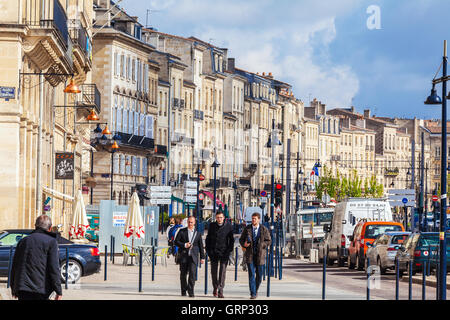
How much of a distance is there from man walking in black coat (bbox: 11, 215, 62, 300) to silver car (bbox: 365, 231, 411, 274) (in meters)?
24.0

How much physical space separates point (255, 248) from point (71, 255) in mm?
6191

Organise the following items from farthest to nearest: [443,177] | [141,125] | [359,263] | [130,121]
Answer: [141,125]
[130,121]
[359,263]
[443,177]

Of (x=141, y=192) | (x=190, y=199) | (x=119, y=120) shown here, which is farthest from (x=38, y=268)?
(x=141, y=192)

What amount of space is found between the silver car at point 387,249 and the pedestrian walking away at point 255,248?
45.3 ft

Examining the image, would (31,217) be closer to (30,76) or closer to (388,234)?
(30,76)

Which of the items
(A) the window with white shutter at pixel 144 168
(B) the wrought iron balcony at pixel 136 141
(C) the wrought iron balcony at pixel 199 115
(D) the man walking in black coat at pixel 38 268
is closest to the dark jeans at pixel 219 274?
(D) the man walking in black coat at pixel 38 268

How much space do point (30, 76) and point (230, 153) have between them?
89404 mm

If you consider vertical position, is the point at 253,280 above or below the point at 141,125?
below

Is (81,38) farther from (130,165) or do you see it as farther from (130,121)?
(130,121)

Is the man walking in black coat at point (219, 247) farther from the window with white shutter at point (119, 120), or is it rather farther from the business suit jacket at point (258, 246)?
the window with white shutter at point (119, 120)

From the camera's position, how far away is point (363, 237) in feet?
138

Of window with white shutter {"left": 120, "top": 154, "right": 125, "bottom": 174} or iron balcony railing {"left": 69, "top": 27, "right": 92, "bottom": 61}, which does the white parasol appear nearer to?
iron balcony railing {"left": 69, "top": 27, "right": 92, "bottom": 61}

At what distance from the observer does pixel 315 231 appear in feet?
195
